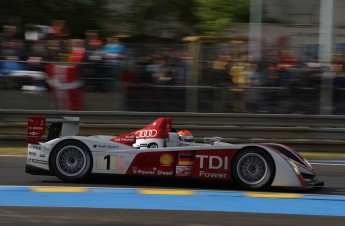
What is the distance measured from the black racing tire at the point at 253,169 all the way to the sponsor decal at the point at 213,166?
0.10 meters

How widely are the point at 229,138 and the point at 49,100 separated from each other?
336cm

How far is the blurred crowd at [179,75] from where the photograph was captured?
11648 millimetres

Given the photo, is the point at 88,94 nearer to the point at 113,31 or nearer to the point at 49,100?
the point at 49,100

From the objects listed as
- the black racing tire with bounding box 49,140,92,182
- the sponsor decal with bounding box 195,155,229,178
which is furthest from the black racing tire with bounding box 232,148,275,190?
the black racing tire with bounding box 49,140,92,182

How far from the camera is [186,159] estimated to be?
23.9ft

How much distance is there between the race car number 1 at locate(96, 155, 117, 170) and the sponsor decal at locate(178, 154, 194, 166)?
743 millimetres

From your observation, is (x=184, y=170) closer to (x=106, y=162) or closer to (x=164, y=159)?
(x=164, y=159)

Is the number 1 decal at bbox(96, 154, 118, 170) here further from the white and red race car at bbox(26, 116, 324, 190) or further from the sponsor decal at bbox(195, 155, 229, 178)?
the sponsor decal at bbox(195, 155, 229, 178)

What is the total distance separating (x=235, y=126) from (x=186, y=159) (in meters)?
4.60

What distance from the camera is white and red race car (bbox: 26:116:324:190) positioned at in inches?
284

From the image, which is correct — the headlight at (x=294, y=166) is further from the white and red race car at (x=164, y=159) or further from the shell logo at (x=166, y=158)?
the shell logo at (x=166, y=158)

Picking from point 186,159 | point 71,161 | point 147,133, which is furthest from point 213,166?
point 71,161

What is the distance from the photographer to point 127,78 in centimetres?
1173

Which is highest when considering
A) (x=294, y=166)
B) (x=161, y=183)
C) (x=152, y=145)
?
(x=152, y=145)
